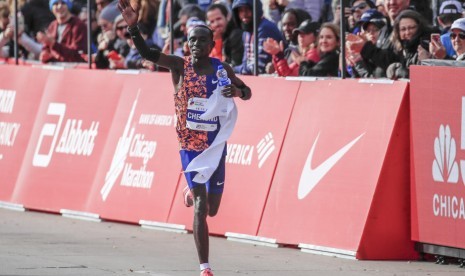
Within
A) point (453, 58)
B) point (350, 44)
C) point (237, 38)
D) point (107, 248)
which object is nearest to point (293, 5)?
point (237, 38)

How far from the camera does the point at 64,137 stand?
1605 cm

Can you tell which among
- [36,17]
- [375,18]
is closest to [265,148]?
[375,18]

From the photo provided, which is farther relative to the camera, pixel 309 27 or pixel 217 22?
pixel 217 22

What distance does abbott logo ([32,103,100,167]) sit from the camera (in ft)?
51.3

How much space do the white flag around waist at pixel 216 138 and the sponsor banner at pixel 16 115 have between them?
19.7 feet

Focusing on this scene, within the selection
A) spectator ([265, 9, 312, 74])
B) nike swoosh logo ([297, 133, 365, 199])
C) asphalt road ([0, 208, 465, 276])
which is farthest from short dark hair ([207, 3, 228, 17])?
nike swoosh logo ([297, 133, 365, 199])

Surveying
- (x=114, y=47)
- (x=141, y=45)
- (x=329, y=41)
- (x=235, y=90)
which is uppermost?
(x=114, y=47)

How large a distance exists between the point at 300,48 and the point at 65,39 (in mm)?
4977

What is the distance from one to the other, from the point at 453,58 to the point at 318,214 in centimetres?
188

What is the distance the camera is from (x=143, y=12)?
17.1 m

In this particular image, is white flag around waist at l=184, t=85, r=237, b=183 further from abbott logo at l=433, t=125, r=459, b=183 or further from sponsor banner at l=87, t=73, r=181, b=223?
sponsor banner at l=87, t=73, r=181, b=223

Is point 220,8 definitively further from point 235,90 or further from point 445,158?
point 235,90

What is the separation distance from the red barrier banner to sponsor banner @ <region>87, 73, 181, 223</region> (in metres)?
1.74

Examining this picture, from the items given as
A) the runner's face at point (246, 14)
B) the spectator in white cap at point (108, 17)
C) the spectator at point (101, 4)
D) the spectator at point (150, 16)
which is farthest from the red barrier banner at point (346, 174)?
the spectator at point (101, 4)
